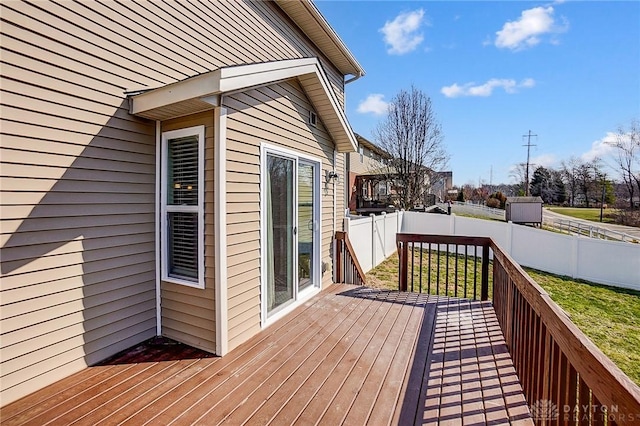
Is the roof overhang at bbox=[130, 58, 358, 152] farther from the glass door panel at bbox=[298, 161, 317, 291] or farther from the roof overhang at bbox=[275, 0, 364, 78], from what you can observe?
the roof overhang at bbox=[275, 0, 364, 78]

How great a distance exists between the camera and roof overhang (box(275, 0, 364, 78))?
5.62m

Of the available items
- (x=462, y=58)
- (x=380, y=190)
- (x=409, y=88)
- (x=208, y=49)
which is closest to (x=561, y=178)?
(x=380, y=190)

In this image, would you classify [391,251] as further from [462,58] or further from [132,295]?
→ [132,295]

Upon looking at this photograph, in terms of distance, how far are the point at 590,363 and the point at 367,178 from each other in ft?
65.0

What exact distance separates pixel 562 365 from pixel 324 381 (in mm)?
1671

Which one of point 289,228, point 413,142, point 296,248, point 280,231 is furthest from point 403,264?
point 413,142

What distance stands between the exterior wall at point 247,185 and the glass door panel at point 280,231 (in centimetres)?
26

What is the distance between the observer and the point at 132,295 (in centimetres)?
312

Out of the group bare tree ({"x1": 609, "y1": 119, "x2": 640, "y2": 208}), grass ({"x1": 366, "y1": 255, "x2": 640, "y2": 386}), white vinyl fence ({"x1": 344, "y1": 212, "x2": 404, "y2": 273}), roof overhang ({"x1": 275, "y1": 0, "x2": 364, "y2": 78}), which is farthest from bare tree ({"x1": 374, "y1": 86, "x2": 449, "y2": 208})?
bare tree ({"x1": 609, "y1": 119, "x2": 640, "y2": 208})

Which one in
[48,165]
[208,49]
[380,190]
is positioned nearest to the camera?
[48,165]

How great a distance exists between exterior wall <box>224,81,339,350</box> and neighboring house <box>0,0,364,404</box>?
0.02m

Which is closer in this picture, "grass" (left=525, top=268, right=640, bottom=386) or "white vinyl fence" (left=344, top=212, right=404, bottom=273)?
"grass" (left=525, top=268, right=640, bottom=386)

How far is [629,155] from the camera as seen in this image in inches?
916

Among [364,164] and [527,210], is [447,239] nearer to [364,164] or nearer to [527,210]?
[364,164]
